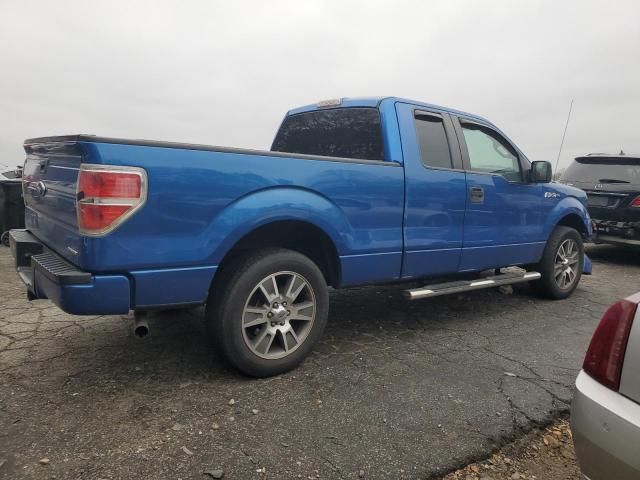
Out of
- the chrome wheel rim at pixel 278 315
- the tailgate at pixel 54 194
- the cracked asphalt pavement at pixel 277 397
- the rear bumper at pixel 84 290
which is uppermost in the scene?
the tailgate at pixel 54 194

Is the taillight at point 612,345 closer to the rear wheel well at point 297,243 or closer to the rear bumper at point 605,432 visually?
the rear bumper at point 605,432

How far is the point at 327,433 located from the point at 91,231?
62.8 inches

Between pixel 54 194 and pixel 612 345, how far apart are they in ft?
9.81

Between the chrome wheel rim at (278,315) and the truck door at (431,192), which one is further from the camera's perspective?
the truck door at (431,192)

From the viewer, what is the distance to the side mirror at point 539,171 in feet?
15.0

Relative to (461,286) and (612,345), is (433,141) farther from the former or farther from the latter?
(612,345)

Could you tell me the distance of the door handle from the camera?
405 centimetres

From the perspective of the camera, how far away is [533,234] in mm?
4762

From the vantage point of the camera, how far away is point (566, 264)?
5.21 m

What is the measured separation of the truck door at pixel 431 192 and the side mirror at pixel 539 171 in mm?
1012

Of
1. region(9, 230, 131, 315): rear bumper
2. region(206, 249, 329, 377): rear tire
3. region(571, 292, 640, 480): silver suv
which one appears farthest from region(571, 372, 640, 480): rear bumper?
region(9, 230, 131, 315): rear bumper

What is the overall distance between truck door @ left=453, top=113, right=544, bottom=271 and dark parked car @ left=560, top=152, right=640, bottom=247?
3522mm

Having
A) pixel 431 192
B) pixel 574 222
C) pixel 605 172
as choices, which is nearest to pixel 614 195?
pixel 605 172

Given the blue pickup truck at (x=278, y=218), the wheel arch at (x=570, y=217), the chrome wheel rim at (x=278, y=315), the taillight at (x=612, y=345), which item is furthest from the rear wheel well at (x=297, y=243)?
the wheel arch at (x=570, y=217)
